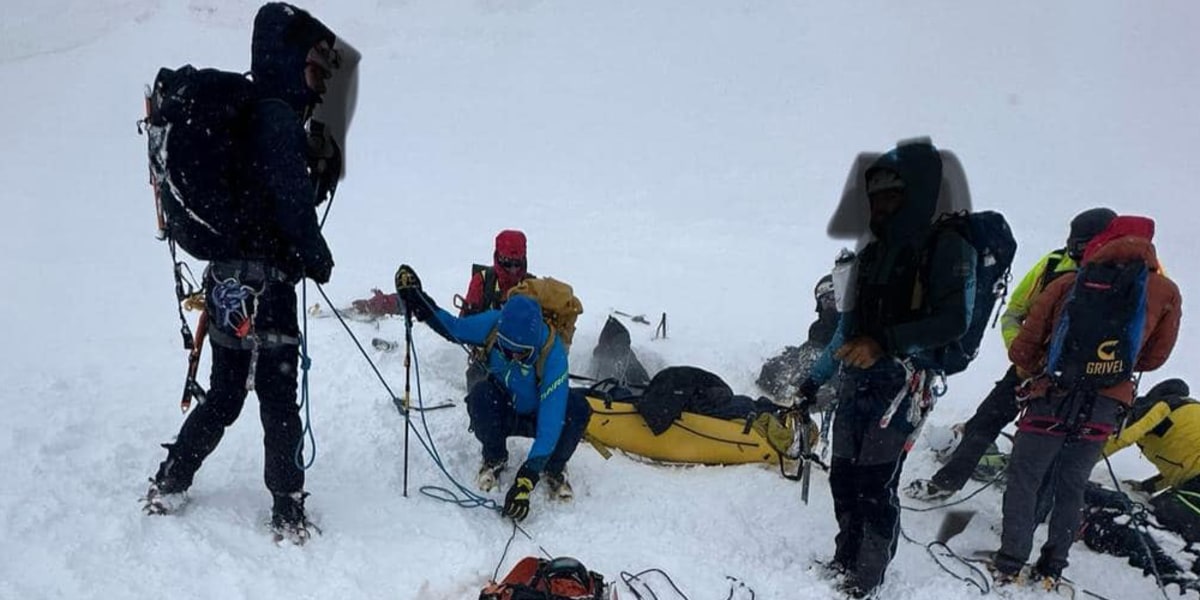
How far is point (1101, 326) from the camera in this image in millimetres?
3514

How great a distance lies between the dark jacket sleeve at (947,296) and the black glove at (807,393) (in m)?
0.80

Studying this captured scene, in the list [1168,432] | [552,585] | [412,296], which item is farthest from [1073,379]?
[412,296]

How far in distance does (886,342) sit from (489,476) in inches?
92.3

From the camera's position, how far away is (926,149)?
305 cm

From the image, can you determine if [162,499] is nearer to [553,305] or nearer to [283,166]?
[283,166]

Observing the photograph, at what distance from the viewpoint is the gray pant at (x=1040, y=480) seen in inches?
149

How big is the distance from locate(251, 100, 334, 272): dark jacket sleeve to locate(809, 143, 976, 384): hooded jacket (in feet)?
7.97

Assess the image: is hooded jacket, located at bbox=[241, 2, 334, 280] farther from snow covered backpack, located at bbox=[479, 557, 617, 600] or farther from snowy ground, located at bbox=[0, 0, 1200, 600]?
snow covered backpack, located at bbox=[479, 557, 617, 600]

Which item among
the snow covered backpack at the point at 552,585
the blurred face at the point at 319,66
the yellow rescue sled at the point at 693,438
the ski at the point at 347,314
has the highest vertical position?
the blurred face at the point at 319,66

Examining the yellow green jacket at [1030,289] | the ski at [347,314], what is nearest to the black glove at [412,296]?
the ski at [347,314]

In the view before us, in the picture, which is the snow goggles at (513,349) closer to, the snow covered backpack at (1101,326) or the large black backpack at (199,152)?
the large black backpack at (199,152)

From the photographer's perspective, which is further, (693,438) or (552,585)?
(693,438)

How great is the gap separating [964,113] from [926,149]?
65.7ft

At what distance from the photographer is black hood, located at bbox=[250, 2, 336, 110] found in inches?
118
